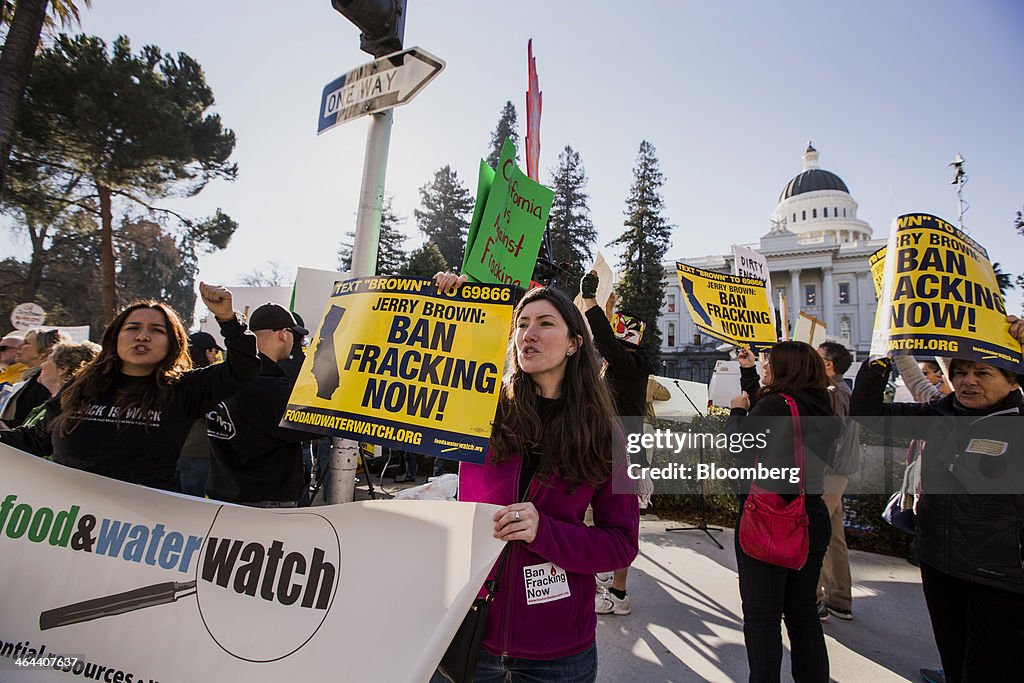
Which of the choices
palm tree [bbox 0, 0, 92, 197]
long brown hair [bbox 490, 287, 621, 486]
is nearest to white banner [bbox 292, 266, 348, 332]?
long brown hair [bbox 490, 287, 621, 486]

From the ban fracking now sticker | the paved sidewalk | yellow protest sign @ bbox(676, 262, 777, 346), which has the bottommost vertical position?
the paved sidewalk

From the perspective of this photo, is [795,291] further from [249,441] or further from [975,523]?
[249,441]

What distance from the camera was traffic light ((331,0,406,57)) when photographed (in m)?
2.23

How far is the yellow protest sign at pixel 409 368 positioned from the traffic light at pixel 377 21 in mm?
1157

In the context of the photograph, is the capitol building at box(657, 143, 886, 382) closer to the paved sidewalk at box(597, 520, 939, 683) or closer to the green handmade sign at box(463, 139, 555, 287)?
the paved sidewalk at box(597, 520, 939, 683)

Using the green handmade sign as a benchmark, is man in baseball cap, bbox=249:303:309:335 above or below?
below

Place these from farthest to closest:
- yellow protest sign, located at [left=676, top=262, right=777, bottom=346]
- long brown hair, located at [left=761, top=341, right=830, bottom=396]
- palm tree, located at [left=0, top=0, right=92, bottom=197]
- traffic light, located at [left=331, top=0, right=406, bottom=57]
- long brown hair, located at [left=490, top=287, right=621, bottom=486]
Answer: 1. palm tree, located at [left=0, top=0, right=92, bottom=197]
2. yellow protest sign, located at [left=676, top=262, right=777, bottom=346]
3. long brown hair, located at [left=761, top=341, right=830, bottom=396]
4. traffic light, located at [left=331, top=0, right=406, bottom=57]
5. long brown hair, located at [left=490, top=287, right=621, bottom=486]

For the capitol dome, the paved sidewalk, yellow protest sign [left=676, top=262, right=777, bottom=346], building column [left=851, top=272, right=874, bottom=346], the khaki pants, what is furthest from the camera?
the capitol dome

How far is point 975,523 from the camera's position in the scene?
95.0 inches

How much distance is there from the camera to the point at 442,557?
5.31ft

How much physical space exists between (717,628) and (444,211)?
4536cm

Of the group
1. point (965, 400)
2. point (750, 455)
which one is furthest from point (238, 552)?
point (965, 400)

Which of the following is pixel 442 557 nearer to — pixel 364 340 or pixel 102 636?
pixel 364 340

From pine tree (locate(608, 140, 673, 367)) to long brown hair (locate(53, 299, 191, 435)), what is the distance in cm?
3730
